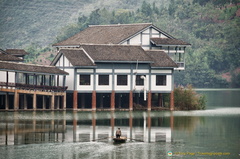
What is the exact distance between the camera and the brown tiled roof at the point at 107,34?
4653 inches

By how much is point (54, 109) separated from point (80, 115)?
6240 millimetres

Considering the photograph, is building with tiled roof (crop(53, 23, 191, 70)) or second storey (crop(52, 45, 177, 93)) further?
building with tiled roof (crop(53, 23, 191, 70))

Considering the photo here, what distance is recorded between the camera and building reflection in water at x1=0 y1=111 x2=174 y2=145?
257 ft

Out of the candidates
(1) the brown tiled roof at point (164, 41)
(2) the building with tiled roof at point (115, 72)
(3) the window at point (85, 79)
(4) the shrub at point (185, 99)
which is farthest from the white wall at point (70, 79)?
(4) the shrub at point (185, 99)

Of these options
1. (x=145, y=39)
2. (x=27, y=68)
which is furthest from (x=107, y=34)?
(x=27, y=68)

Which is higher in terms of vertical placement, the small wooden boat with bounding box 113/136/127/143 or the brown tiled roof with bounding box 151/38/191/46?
the brown tiled roof with bounding box 151/38/191/46

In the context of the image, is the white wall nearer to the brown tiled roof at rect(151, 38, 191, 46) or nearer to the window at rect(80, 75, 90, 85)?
the window at rect(80, 75, 90, 85)

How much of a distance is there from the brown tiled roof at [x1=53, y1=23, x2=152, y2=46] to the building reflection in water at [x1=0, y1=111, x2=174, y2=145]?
1533 cm

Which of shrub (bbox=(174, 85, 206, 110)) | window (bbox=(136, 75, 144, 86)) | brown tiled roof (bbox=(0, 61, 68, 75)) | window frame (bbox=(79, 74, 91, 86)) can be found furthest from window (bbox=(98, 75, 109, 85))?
shrub (bbox=(174, 85, 206, 110))

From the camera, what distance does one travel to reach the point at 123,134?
271ft

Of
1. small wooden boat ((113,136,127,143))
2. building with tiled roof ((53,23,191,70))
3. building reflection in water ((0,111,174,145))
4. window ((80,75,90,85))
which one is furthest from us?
building with tiled roof ((53,23,191,70))

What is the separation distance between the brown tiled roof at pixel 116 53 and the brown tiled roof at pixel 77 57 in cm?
70

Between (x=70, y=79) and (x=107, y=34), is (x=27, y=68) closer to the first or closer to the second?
(x=70, y=79)

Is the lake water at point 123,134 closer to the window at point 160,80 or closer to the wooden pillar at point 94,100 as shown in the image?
the wooden pillar at point 94,100
